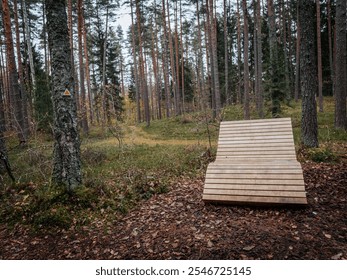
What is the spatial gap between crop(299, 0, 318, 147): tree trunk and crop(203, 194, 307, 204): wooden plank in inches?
178

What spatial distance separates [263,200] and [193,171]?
338cm

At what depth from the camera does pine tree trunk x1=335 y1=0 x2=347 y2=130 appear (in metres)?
9.22

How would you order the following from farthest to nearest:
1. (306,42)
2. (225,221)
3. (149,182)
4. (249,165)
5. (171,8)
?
(171,8) → (306,42) → (149,182) → (249,165) → (225,221)

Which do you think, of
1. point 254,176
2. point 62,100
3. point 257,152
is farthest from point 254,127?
point 62,100

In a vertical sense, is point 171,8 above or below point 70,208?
above

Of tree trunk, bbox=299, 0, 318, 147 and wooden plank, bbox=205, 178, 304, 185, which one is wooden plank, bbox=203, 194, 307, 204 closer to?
wooden plank, bbox=205, 178, 304, 185

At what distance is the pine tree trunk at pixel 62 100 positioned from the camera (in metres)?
4.51

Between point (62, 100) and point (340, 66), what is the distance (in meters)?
10.7

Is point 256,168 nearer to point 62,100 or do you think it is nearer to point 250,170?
point 250,170

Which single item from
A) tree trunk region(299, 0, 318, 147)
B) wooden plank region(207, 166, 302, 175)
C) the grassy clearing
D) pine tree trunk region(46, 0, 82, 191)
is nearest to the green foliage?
the grassy clearing

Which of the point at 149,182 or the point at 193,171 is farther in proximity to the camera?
the point at 193,171

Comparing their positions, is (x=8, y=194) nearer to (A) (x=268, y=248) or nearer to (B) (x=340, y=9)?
(A) (x=268, y=248)

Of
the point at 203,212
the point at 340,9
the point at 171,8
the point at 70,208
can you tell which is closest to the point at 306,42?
the point at 340,9

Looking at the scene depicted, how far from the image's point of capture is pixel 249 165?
15.8 feet
